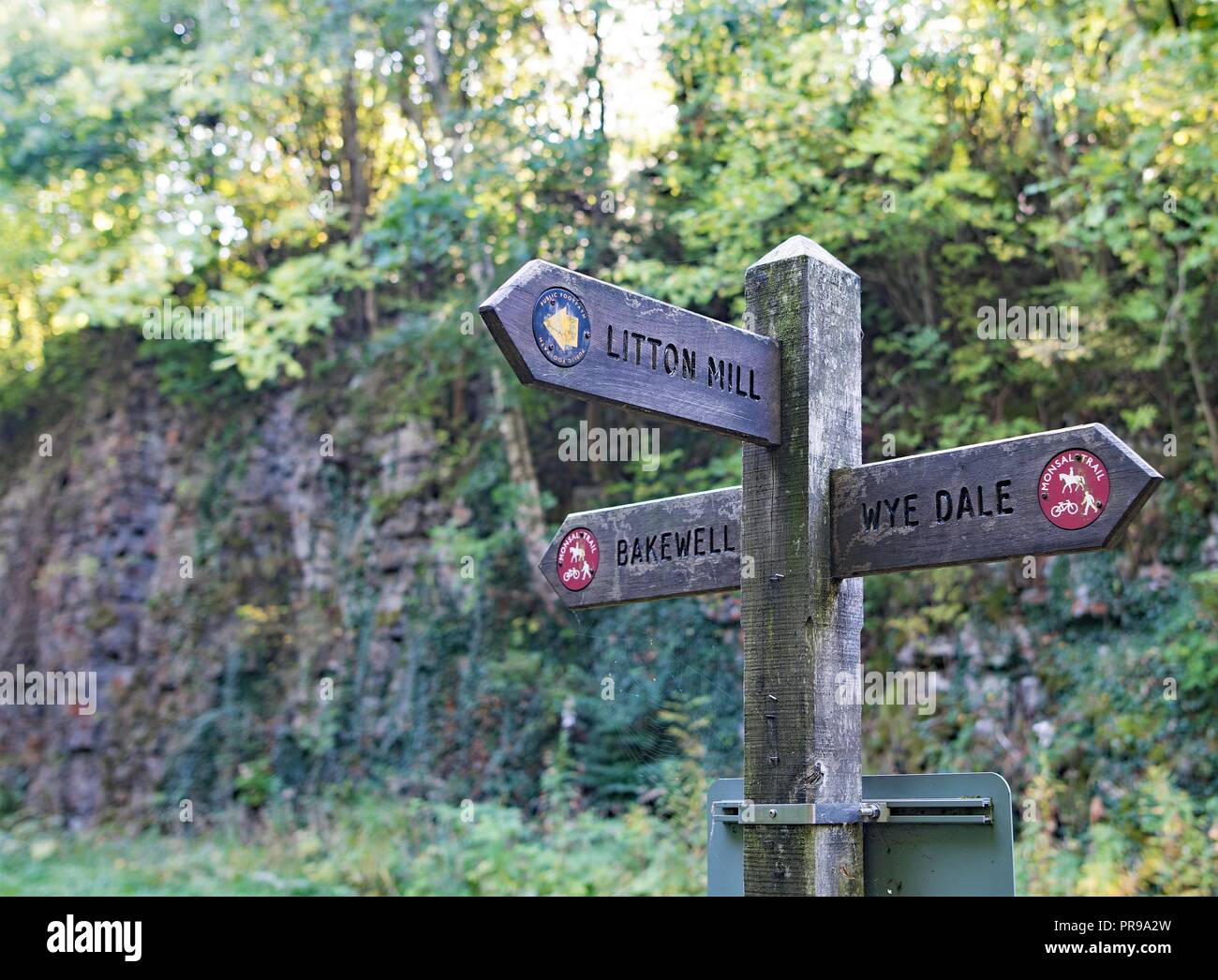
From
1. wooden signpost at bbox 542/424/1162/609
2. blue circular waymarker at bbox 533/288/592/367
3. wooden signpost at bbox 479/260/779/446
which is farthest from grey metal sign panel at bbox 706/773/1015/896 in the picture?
blue circular waymarker at bbox 533/288/592/367

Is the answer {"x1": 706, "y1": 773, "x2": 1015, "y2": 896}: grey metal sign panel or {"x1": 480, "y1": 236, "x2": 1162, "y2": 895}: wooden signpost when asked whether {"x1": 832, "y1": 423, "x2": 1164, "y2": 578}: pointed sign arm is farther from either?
{"x1": 706, "y1": 773, "x2": 1015, "y2": 896}: grey metal sign panel

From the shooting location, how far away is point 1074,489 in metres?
2.60

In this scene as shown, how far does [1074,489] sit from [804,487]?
587 mm

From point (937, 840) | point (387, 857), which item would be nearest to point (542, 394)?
point (387, 857)

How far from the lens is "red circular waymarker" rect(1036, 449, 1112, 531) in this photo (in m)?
2.56

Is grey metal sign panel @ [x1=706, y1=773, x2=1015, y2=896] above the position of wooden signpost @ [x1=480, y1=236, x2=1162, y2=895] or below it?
below

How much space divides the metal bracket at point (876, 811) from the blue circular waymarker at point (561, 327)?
106cm

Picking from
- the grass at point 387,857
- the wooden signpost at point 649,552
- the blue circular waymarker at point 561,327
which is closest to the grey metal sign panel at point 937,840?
the wooden signpost at point 649,552

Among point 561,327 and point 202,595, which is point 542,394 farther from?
point 561,327

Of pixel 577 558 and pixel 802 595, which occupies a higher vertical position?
pixel 577 558

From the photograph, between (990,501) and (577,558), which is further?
(577,558)

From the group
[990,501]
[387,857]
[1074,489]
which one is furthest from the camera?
[387,857]

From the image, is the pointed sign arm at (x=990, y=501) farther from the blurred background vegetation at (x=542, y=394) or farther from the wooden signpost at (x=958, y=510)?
the blurred background vegetation at (x=542, y=394)

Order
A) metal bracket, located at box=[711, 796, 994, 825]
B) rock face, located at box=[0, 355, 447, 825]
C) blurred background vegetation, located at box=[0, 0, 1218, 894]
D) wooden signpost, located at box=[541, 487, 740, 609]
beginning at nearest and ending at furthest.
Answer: metal bracket, located at box=[711, 796, 994, 825], wooden signpost, located at box=[541, 487, 740, 609], blurred background vegetation, located at box=[0, 0, 1218, 894], rock face, located at box=[0, 355, 447, 825]
